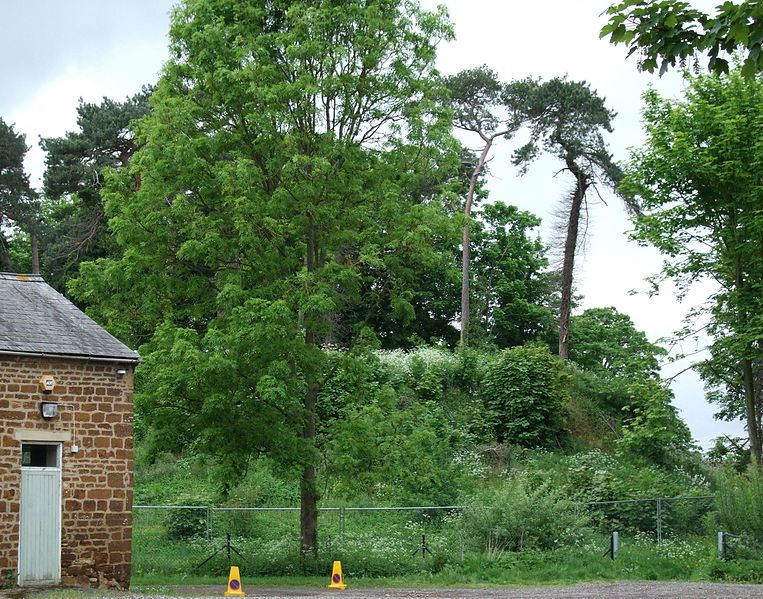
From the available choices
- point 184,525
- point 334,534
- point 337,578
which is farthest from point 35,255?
point 337,578

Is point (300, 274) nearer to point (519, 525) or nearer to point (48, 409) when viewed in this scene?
point (48, 409)

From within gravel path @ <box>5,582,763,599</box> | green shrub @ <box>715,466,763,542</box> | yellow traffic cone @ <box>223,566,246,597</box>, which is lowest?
gravel path @ <box>5,582,763,599</box>

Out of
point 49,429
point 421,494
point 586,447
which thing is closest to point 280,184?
point 49,429

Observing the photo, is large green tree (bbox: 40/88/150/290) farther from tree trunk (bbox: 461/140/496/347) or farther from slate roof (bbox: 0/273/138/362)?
slate roof (bbox: 0/273/138/362)

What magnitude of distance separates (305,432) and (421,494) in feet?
21.1

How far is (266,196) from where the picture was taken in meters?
22.4

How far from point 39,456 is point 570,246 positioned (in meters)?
28.9

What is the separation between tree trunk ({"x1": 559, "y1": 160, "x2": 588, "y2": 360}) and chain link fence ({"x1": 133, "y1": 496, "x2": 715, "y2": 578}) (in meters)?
16.6

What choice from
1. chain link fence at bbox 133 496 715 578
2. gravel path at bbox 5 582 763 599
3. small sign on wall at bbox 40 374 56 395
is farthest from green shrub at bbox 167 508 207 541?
small sign on wall at bbox 40 374 56 395

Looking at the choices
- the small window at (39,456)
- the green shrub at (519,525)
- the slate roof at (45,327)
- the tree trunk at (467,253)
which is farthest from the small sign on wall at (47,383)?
the tree trunk at (467,253)

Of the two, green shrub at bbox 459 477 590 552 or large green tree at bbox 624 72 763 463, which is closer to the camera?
green shrub at bbox 459 477 590 552

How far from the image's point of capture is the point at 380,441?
72.9 feet

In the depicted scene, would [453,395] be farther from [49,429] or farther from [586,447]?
[49,429]

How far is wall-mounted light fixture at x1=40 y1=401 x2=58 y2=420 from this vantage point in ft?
59.0
